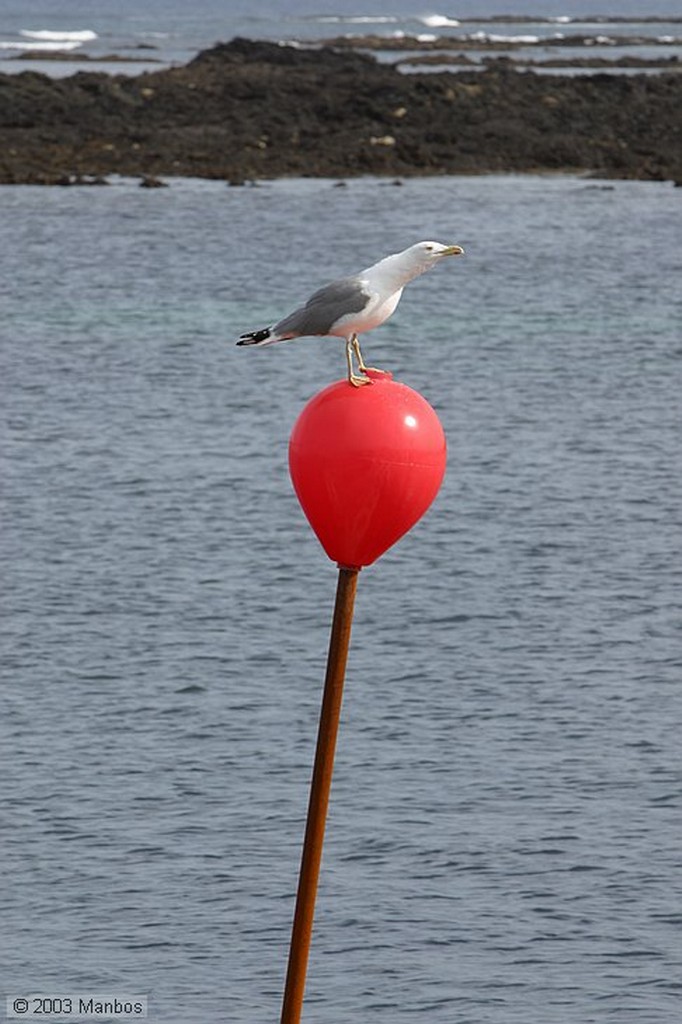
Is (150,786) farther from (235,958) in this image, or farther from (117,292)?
(117,292)

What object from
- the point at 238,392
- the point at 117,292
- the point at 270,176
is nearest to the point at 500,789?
the point at 238,392

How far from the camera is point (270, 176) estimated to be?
251 ft

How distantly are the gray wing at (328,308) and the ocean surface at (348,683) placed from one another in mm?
6613

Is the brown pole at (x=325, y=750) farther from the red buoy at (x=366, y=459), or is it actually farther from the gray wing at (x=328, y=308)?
the gray wing at (x=328, y=308)

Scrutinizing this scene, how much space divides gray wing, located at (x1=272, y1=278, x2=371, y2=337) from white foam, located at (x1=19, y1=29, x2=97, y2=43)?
155262 millimetres

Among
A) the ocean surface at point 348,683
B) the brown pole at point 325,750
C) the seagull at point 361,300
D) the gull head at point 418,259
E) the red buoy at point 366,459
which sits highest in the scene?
the gull head at point 418,259

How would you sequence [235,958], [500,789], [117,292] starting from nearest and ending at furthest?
[235,958] → [500,789] → [117,292]

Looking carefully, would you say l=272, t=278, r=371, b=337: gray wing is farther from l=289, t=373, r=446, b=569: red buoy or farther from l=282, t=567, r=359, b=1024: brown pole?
l=282, t=567, r=359, b=1024: brown pole

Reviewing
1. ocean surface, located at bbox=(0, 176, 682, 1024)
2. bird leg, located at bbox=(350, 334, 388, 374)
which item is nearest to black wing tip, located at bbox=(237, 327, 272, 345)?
bird leg, located at bbox=(350, 334, 388, 374)

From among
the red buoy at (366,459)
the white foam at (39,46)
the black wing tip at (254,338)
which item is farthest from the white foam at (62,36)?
the red buoy at (366,459)

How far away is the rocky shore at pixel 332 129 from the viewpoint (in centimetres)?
7806

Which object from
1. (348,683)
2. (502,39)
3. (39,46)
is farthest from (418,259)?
(502,39)

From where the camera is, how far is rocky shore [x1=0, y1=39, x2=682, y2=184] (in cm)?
7806

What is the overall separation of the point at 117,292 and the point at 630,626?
30826mm
